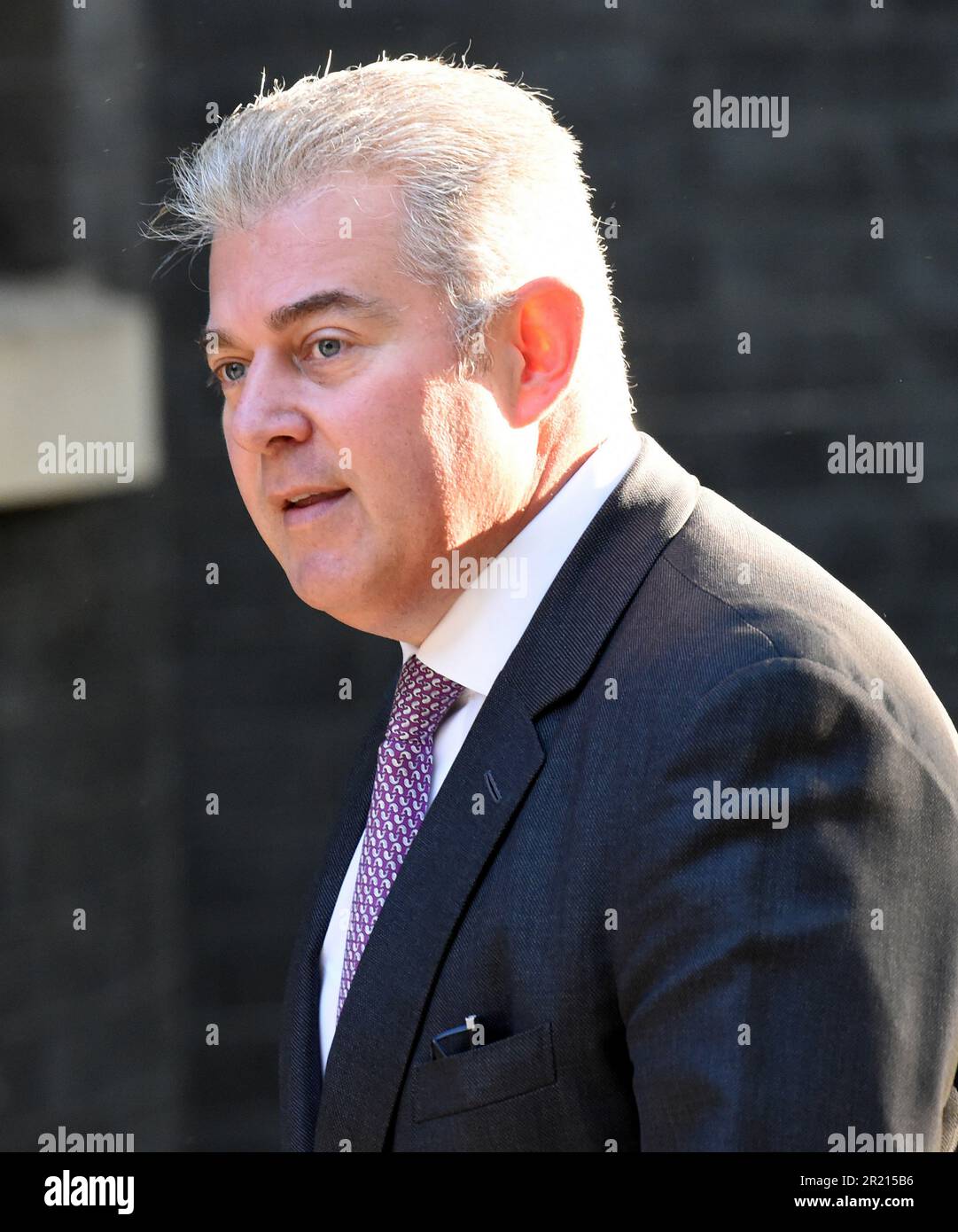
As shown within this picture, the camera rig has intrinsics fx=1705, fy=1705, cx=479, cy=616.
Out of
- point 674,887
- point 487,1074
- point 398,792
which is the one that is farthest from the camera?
point 398,792

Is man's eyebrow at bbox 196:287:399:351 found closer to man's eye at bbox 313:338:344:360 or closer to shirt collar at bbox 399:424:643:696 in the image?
man's eye at bbox 313:338:344:360

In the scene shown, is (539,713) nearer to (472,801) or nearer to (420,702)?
(472,801)

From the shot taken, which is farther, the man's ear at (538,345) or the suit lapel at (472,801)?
the man's ear at (538,345)

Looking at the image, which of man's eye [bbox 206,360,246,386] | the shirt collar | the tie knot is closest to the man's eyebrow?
man's eye [bbox 206,360,246,386]

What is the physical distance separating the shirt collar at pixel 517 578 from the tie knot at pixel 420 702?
4cm

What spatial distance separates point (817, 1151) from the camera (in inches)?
66.2

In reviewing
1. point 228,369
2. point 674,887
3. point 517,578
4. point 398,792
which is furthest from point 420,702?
point 674,887

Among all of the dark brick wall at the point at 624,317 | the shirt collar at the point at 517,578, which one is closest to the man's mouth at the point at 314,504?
the shirt collar at the point at 517,578

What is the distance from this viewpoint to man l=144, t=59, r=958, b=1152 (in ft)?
5.61

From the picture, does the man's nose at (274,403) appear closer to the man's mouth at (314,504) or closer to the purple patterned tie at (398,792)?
the man's mouth at (314,504)

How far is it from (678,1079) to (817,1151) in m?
0.15

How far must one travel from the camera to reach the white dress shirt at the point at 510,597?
7.09 feet

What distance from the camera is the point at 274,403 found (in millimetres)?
2172

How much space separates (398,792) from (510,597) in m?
0.31
